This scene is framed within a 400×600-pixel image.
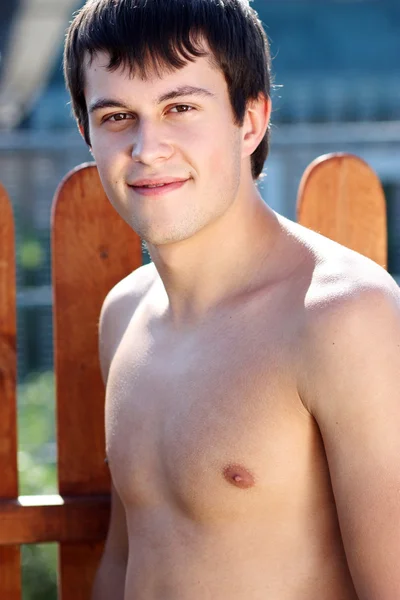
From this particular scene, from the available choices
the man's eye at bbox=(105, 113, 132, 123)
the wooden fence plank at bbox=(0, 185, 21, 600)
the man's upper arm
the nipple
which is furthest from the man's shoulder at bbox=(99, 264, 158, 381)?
the man's upper arm

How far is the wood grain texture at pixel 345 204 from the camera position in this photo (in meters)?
2.75

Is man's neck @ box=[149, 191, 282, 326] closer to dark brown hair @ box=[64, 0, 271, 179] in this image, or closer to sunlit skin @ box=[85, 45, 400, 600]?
sunlit skin @ box=[85, 45, 400, 600]

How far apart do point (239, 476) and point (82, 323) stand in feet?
3.12

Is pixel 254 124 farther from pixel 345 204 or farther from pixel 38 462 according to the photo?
pixel 38 462

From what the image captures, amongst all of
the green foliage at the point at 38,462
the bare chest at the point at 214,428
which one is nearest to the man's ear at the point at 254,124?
the bare chest at the point at 214,428

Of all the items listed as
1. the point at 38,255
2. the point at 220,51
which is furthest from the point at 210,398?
the point at 38,255

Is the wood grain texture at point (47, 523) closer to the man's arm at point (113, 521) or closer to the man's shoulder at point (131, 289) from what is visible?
the man's arm at point (113, 521)

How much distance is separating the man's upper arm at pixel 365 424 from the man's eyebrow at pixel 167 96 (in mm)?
538

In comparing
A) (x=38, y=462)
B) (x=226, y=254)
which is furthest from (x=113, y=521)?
(x=38, y=462)

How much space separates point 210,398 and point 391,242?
16.2 ft

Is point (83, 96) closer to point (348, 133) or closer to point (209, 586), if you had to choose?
point (209, 586)

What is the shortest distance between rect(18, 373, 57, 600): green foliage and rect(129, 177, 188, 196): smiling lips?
223 cm

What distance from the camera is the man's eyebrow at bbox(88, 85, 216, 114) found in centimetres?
200

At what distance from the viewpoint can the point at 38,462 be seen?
4934 millimetres
